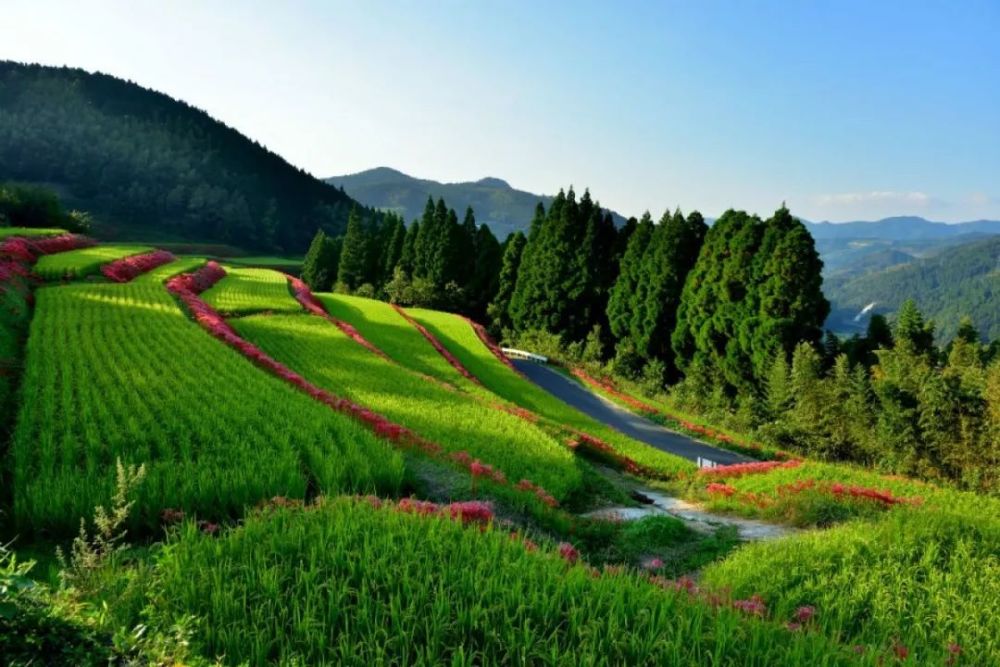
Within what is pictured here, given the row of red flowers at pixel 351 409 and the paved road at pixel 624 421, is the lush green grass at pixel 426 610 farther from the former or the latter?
the paved road at pixel 624 421

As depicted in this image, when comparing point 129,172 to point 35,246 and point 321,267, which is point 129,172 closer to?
point 321,267

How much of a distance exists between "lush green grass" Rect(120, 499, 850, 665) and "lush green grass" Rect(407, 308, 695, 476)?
15.2 meters

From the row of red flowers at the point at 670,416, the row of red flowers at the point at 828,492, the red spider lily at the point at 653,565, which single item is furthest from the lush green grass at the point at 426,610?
the row of red flowers at the point at 670,416

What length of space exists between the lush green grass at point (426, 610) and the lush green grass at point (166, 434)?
9.59ft

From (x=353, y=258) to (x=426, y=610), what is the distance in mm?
70394

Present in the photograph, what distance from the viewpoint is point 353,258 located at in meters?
72.5

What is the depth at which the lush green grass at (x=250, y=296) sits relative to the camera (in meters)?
33.2

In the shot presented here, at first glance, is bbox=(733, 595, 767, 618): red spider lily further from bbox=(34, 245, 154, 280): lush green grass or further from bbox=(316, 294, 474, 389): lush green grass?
bbox=(34, 245, 154, 280): lush green grass

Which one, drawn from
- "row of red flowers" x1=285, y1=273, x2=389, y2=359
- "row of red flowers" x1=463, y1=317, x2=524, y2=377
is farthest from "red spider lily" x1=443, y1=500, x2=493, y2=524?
"row of red flowers" x1=463, y1=317, x2=524, y2=377

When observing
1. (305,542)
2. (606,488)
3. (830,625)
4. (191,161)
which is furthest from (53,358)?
(191,161)

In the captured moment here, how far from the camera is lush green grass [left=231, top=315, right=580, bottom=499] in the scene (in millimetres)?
15328

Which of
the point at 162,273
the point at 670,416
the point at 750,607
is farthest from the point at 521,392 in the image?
the point at 162,273

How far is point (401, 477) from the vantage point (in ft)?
36.0

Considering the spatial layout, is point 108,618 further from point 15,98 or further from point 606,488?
→ point 15,98
